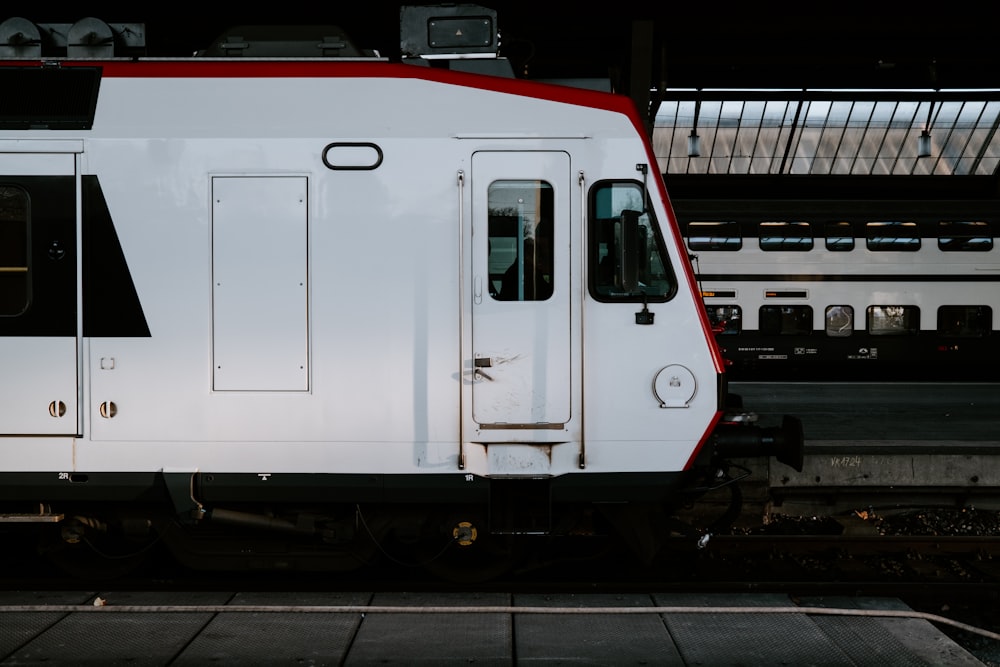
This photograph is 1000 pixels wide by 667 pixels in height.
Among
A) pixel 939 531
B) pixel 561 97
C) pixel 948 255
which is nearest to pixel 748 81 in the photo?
pixel 948 255

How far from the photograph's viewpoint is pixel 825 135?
1038 inches

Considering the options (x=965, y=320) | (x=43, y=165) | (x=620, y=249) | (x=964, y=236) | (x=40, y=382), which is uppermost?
(x=964, y=236)

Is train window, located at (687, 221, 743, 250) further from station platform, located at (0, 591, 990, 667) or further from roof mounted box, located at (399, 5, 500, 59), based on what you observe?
station platform, located at (0, 591, 990, 667)

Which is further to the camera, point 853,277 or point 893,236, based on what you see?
point 853,277

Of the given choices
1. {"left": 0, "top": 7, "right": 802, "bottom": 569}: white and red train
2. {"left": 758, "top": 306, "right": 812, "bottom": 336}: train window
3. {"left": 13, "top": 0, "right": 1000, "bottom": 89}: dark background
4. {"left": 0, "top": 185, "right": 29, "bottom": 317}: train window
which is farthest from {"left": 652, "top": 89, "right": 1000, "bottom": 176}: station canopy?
{"left": 0, "top": 185, "right": 29, "bottom": 317}: train window

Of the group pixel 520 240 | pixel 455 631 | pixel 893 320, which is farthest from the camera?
pixel 893 320

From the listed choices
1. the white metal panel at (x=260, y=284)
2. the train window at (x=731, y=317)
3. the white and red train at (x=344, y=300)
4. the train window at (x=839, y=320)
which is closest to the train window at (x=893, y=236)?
the train window at (x=839, y=320)

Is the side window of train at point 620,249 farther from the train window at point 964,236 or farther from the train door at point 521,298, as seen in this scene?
the train window at point 964,236

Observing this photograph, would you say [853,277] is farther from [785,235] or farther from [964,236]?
[964,236]

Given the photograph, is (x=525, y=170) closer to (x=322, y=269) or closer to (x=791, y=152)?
(x=322, y=269)

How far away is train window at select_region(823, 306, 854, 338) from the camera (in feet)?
54.8

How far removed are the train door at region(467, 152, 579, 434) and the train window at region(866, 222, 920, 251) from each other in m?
12.7

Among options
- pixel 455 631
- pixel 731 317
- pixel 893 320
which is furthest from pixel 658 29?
pixel 455 631

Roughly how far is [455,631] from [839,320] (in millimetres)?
13804
